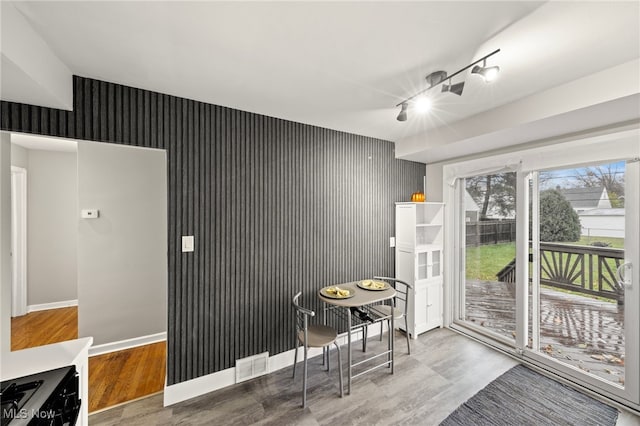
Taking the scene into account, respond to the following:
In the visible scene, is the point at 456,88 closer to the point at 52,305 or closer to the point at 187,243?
the point at 187,243

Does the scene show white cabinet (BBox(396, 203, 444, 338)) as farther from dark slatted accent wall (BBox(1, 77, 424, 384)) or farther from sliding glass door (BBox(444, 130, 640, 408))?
dark slatted accent wall (BBox(1, 77, 424, 384))

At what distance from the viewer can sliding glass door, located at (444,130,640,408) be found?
2.09 meters

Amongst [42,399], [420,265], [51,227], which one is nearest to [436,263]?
[420,265]

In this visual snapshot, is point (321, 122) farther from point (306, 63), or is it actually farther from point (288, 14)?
point (288, 14)

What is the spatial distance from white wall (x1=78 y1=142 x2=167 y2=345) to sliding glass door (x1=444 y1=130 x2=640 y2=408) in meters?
3.83

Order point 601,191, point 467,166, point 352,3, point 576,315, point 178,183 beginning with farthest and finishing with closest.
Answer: point 467,166
point 576,315
point 601,191
point 178,183
point 352,3

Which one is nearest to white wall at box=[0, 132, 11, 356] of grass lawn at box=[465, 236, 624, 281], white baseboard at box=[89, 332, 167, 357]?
white baseboard at box=[89, 332, 167, 357]

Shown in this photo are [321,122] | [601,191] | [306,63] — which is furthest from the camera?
[321,122]

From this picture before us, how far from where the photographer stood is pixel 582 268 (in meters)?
2.41

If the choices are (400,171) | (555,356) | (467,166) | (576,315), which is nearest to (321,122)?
(400,171)

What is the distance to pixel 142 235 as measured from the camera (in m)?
3.10

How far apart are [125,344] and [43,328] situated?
1.32 m

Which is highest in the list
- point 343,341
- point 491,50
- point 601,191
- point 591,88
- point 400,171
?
point 491,50

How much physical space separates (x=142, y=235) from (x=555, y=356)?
4.70 meters
